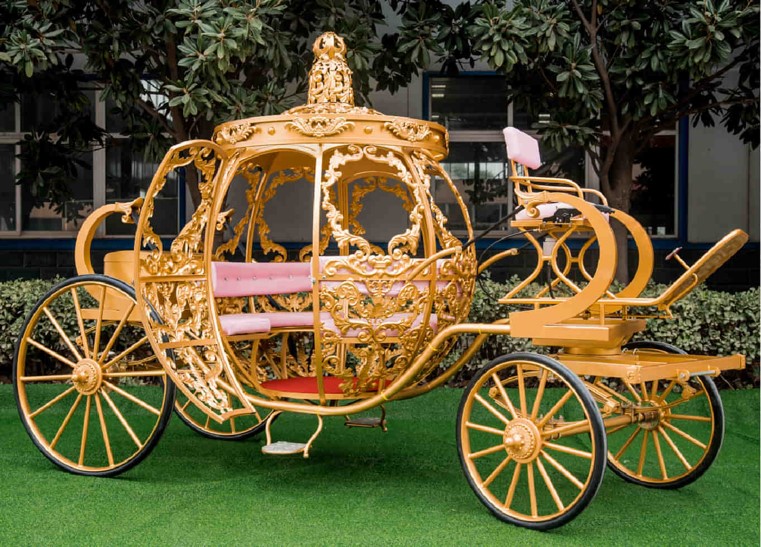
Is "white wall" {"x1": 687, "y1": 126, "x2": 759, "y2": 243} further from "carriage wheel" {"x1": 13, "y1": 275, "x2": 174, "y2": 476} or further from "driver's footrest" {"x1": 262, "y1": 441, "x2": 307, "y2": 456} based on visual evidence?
"driver's footrest" {"x1": 262, "y1": 441, "x2": 307, "y2": 456}

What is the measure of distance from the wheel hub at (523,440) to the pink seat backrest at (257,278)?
4.18ft

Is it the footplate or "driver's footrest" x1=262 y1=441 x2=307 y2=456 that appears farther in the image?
"driver's footrest" x1=262 y1=441 x2=307 y2=456

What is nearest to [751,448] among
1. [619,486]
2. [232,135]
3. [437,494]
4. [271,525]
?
[619,486]

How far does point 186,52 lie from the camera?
16.9ft

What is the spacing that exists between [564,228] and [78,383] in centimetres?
234

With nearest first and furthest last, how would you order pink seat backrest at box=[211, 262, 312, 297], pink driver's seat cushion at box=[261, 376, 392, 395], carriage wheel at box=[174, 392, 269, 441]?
pink driver's seat cushion at box=[261, 376, 392, 395]
pink seat backrest at box=[211, 262, 312, 297]
carriage wheel at box=[174, 392, 269, 441]

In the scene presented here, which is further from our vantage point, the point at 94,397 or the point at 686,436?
the point at 94,397

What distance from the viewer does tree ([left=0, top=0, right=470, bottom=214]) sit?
5156mm

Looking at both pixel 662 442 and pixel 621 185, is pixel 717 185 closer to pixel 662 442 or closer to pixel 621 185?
pixel 621 185

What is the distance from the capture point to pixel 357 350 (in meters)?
3.69

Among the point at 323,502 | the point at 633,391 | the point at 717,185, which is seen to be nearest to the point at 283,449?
the point at 323,502

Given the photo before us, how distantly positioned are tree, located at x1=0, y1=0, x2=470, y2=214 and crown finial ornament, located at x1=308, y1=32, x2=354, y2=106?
3.38 feet

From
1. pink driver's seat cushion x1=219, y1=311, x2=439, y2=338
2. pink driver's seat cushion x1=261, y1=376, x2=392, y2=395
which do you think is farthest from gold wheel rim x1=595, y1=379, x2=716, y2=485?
pink driver's seat cushion x1=261, y1=376, x2=392, y2=395

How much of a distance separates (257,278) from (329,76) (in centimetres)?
111
